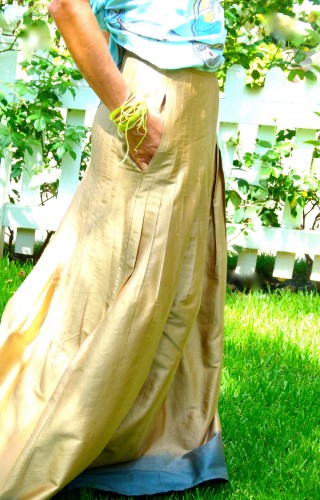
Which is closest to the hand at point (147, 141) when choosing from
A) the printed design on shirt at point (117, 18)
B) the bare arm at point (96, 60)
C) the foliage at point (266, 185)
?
the bare arm at point (96, 60)

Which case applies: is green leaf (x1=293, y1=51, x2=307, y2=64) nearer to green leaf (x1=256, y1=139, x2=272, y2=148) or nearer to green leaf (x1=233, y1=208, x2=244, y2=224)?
green leaf (x1=256, y1=139, x2=272, y2=148)

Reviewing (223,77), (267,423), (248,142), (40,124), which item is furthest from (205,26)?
(223,77)

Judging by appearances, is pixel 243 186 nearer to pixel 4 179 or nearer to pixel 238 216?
pixel 238 216

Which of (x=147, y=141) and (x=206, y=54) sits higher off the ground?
(x=206, y=54)

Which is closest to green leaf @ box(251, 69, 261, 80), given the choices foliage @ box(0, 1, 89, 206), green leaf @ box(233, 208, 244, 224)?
green leaf @ box(233, 208, 244, 224)

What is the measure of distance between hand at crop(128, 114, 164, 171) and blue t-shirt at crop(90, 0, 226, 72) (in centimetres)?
13

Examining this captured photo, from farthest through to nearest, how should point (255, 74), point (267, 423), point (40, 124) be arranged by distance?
point (255, 74), point (40, 124), point (267, 423)

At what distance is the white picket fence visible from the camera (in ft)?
14.6

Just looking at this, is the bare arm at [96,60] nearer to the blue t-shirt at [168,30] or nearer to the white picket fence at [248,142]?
the blue t-shirt at [168,30]

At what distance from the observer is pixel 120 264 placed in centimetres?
204

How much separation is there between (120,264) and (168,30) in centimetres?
55

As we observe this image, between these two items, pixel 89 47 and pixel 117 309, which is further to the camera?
pixel 117 309

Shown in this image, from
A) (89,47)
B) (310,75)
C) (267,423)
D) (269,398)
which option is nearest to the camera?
(89,47)

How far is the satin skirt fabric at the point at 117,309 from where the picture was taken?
1.99 m
